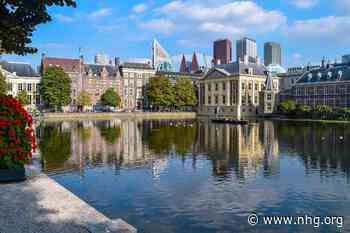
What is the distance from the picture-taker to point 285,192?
17422 mm

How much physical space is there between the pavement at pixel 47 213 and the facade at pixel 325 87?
99.5 m

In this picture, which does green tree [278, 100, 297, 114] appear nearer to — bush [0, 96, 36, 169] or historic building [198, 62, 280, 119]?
historic building [198, 62, 280, 119]

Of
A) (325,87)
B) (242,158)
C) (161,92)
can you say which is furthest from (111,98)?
(242,158)

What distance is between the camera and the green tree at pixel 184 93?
127963 mm

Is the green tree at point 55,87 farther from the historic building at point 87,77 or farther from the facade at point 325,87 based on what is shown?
the facade at point 325,87

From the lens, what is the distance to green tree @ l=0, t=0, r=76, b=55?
13688 millimetres

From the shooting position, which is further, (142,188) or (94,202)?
(142,188)

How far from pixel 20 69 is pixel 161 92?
44.3m

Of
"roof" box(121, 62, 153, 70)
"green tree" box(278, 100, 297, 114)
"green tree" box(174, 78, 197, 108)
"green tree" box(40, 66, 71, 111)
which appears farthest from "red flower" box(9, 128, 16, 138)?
"roof" box(121, 62, 153, 70)

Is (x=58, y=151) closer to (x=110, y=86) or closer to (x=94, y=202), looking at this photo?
(x=94, y=202)

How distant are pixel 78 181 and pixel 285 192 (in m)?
10.1

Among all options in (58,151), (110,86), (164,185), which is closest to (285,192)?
(164,185)

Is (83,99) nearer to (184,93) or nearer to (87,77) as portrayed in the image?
(87,77)

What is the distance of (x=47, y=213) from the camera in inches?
449
